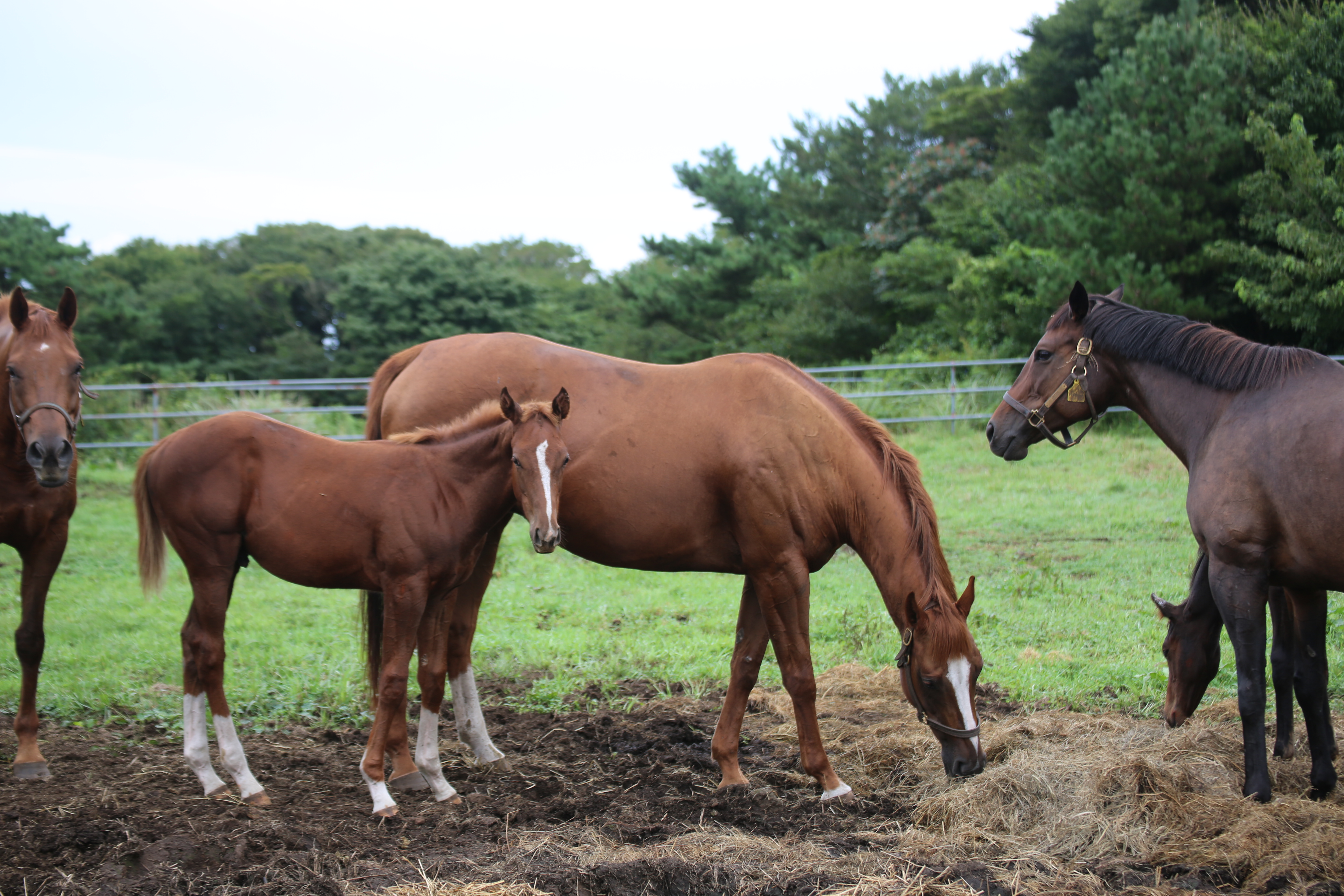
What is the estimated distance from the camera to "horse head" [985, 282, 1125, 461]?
465cm

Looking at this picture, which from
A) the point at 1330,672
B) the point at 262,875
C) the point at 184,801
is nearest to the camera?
the point at 262,875

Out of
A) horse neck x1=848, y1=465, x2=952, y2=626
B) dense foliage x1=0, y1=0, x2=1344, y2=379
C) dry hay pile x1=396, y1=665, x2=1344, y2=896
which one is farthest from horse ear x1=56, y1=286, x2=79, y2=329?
dense foliage x1=0, y1=0, x2=1344, y2=379

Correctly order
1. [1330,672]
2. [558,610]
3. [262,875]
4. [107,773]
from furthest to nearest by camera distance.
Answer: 1. [558,610]
2. [1330,672]
3. [107,773]
4. [262,875]

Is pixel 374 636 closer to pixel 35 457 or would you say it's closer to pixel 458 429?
pixel 458 429

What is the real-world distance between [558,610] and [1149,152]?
1362 centimetres

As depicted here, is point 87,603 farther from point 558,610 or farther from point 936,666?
point 936,666

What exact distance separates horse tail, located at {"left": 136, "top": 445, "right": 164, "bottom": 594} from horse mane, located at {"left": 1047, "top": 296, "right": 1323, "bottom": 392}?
180 inches

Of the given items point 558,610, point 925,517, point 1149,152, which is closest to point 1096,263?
point 1149,152

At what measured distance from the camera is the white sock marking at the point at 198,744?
4293 mm

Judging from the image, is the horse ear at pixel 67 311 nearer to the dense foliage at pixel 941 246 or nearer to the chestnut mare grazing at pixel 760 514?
the chestnut mare grazing at pixel 760 514

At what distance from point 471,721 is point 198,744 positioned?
131 cm

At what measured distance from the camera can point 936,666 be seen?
4266 mm

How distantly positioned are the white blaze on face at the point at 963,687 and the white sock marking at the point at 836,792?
62cm

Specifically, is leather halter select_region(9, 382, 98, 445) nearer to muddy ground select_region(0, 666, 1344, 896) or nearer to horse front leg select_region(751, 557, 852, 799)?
muddy ground select_region(0, 666, 1344, 896)
